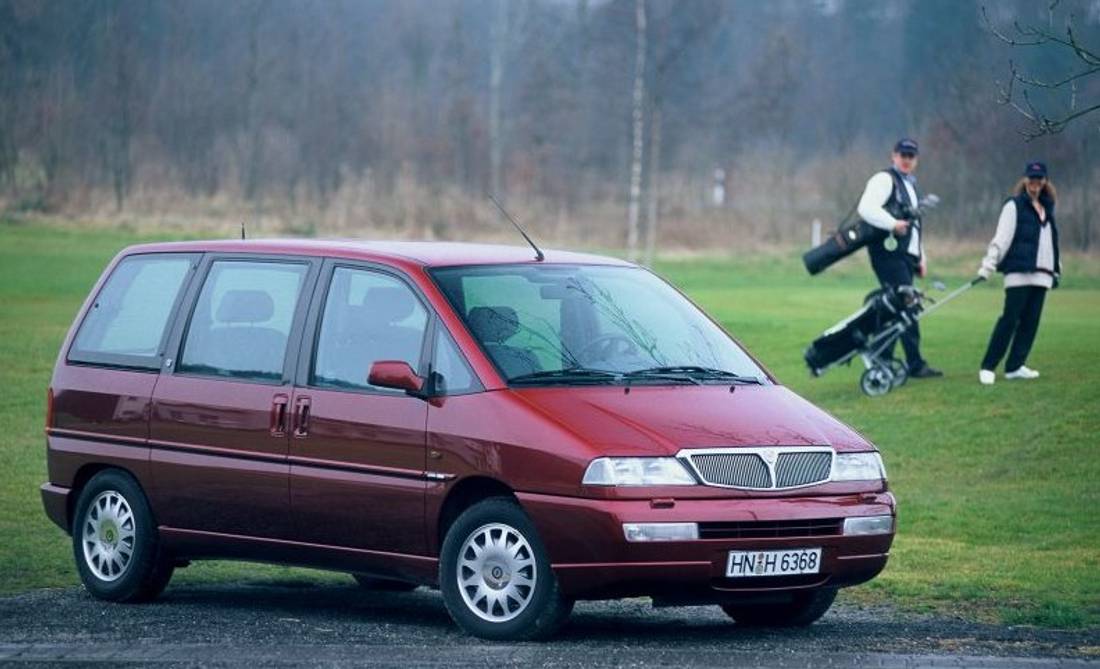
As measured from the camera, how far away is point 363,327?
33.0 ft

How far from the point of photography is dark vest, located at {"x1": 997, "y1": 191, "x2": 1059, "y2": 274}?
19391mm

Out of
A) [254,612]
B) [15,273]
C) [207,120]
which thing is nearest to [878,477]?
[254,612]

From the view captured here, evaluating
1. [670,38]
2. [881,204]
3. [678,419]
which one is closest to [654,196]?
[670,38]

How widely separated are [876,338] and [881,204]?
4.49 ft

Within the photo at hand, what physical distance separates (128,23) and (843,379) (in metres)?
51.6

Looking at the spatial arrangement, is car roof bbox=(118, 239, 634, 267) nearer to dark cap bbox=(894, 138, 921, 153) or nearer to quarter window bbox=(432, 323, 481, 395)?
quarter window bbox=(432, 323, 481, 395)

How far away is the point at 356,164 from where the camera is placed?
235 ft

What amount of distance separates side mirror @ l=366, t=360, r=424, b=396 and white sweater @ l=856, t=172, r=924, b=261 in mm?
11268

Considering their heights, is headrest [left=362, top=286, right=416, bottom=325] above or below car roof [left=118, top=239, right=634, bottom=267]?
below

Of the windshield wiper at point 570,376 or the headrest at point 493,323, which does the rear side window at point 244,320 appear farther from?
the windshield wiper at point 570,376

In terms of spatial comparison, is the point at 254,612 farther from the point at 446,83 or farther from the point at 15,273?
the point at 446,83

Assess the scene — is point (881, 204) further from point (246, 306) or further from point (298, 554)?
point (298, 554)

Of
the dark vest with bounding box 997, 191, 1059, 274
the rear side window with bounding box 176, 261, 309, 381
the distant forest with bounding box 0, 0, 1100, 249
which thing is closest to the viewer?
the rear side window with bounding box 176, 261, 309, 381

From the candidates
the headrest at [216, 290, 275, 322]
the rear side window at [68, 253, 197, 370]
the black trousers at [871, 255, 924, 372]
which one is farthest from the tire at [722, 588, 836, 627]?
the black trousers at [871, 255, 924, 372]
